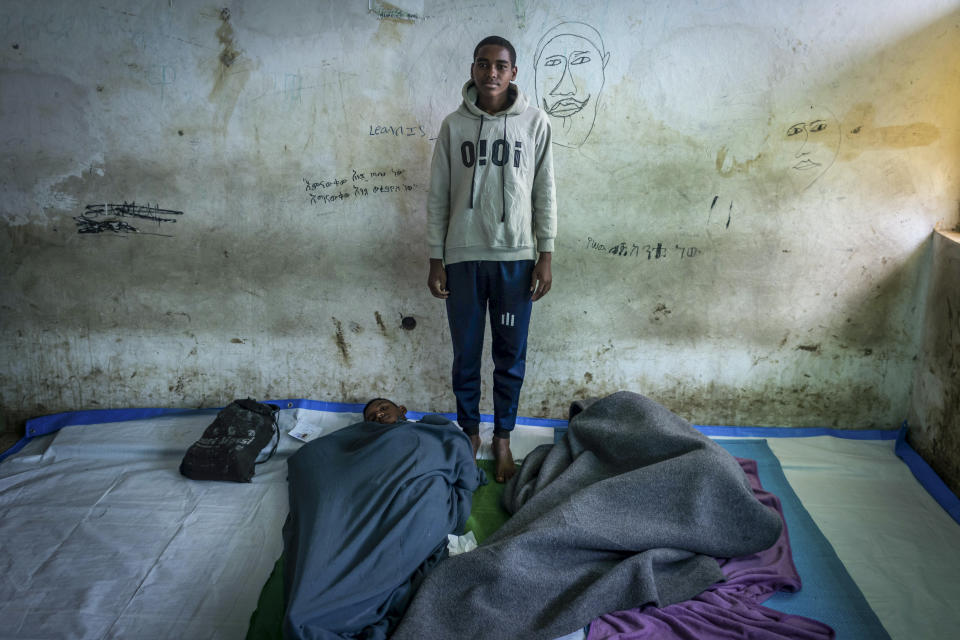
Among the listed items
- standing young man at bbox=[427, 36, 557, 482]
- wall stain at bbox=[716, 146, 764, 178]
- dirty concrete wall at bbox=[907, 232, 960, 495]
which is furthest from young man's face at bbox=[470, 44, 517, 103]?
dirty concrete wall at bbox=[907, 232, 960, 495]

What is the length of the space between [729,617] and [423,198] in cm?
186

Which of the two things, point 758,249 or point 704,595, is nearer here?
point 704,595

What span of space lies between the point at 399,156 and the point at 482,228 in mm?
601

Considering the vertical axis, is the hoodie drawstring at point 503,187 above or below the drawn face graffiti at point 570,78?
below

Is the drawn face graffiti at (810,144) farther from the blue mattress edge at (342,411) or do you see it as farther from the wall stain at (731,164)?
the blue mattress edge at (342,411)

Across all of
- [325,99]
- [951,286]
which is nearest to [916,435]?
[951,286]

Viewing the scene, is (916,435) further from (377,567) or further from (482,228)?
(377,567)

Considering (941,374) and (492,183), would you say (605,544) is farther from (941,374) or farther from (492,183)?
(941,374)

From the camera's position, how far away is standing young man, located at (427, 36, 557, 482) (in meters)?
2.15

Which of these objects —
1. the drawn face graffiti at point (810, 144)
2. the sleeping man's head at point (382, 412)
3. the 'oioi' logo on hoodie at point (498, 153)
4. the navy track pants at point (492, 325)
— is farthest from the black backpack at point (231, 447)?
the drawn face graffiti at point (810, 144)

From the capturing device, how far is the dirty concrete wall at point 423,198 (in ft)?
7.90

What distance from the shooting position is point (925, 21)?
92.0 inches

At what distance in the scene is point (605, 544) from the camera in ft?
5.71

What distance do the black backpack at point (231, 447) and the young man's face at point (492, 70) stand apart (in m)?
1.54
